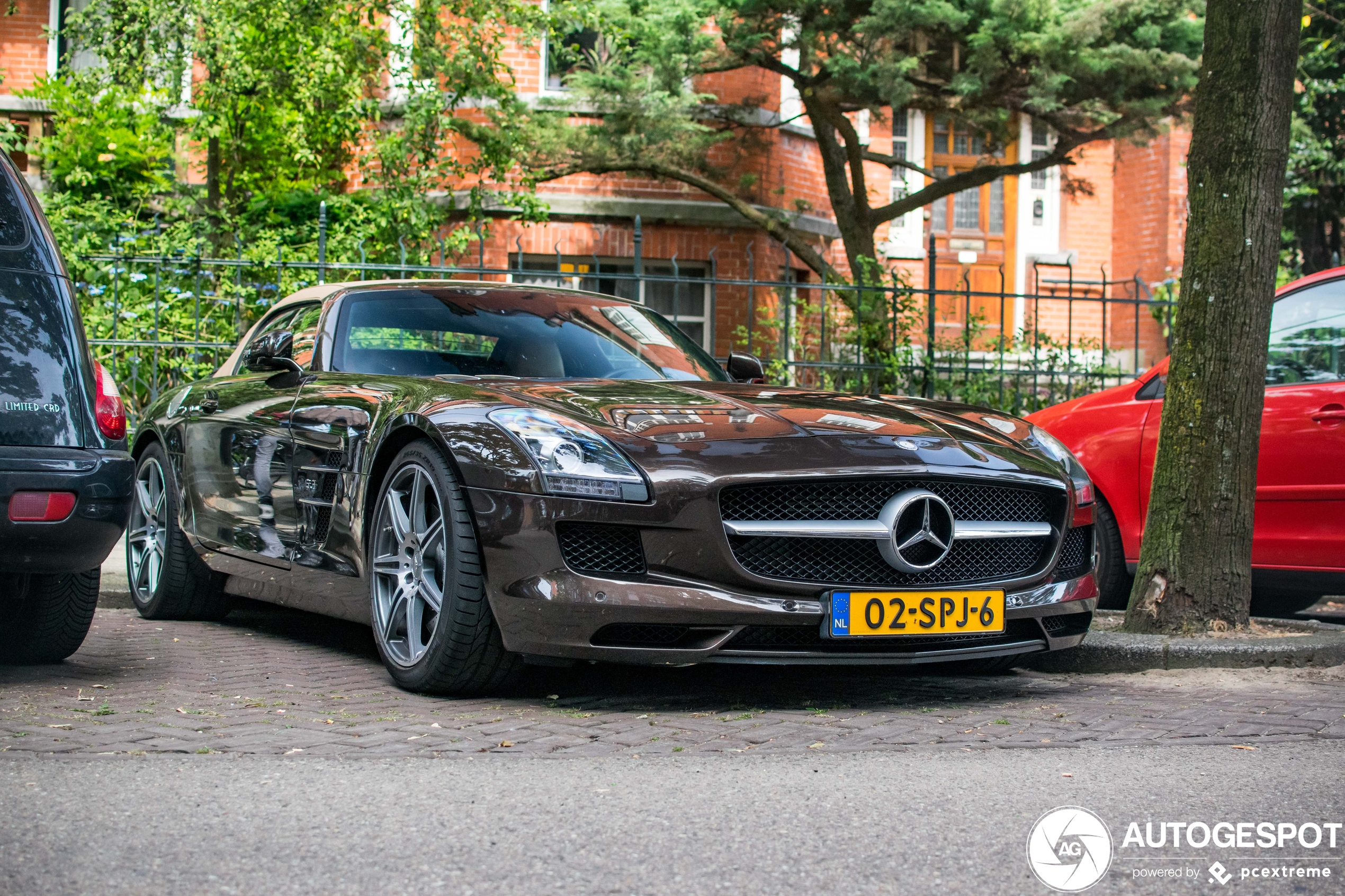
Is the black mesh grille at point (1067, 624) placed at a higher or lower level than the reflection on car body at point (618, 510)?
lower

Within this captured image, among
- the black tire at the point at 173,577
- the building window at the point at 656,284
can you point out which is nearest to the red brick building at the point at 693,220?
the building window at the point at 656,284

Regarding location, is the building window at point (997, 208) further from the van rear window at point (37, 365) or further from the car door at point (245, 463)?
the van rear window at point (37, 365)

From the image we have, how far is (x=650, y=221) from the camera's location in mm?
15508

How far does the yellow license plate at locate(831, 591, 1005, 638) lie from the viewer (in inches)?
176

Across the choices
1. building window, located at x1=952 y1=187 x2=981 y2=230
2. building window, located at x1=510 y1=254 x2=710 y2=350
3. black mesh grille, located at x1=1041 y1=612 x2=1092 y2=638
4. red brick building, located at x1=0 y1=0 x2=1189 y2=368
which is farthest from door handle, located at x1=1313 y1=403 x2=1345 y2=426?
building window, located at x1=952 y1=187 x2=981 y2=230

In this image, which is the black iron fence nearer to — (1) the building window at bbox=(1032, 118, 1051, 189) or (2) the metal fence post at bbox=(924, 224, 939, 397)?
(2) the metal fence post at bbox=(924, 224, 939, 397)

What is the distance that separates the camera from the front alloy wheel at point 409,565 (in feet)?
15.5

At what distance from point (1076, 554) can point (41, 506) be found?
338 cm

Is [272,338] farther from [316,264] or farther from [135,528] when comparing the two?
[316,264]

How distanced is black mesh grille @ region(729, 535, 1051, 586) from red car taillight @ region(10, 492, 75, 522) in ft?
6.74

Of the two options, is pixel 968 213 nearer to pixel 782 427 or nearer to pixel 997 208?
pixel 997 208

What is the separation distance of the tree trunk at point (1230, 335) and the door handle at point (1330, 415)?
20.3 inches

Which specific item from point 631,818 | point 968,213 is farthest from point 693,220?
point 631,818

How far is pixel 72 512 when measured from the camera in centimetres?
467
